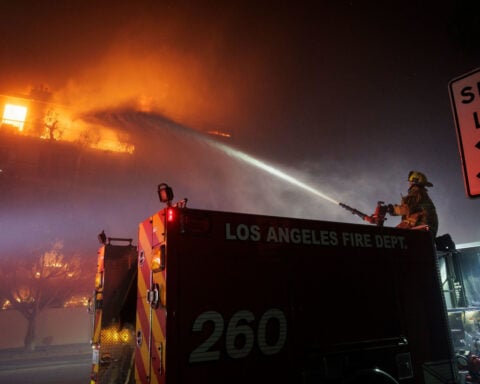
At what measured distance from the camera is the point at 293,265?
4242 mm

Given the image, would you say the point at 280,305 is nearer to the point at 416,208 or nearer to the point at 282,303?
the point at 282,303

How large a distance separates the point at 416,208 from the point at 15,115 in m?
39.6

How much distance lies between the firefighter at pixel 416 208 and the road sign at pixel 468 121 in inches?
143

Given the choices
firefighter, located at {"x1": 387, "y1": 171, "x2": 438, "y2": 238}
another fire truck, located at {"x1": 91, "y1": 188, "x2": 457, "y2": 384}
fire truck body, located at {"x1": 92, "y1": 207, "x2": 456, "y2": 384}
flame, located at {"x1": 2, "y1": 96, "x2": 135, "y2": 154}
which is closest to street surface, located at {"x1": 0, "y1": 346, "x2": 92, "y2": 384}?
another fire truck, located at {"x1": 91, "y1": 188, "x2": 457, "y2": 384}

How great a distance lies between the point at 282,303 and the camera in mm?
4059

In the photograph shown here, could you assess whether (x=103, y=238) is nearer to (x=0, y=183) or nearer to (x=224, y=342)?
(x=224, y=342)

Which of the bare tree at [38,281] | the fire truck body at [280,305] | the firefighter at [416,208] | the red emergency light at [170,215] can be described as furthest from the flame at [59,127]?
the fire truck body at [280,305]

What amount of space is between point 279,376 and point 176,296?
1.30 meters

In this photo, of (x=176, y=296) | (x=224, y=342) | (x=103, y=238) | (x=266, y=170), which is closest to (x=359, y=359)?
(x=224, y=342)

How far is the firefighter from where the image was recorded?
22.8ft

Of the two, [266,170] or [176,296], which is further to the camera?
[266,170]

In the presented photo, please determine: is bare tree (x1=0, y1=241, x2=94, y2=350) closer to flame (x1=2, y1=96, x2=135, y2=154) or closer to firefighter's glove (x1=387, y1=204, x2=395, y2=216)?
flame (x1=2, y1=96, x2=135, y2=154)

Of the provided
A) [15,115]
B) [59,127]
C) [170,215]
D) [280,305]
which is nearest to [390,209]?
[280,305]

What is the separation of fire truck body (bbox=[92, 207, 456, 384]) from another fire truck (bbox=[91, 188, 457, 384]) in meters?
0.01
